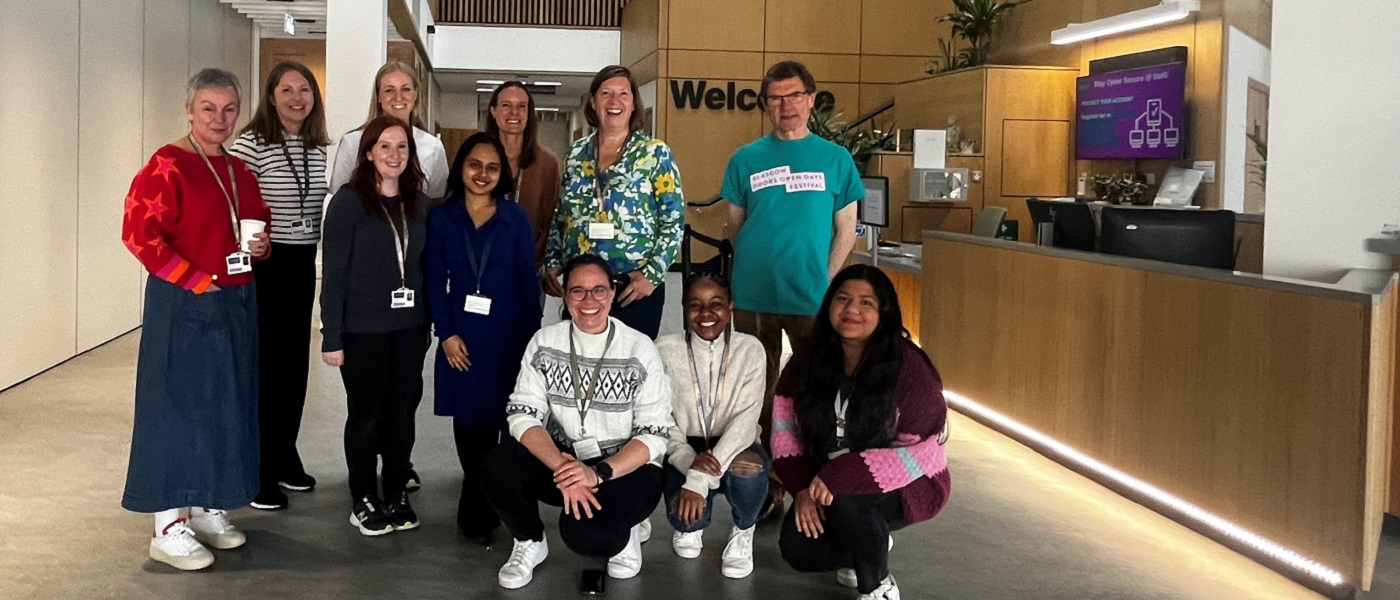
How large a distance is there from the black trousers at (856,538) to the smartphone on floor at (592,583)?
1.74 feet

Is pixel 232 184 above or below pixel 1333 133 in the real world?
below

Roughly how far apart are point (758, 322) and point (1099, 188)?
24.2ft

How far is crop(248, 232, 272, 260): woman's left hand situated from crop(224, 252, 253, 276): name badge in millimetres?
28

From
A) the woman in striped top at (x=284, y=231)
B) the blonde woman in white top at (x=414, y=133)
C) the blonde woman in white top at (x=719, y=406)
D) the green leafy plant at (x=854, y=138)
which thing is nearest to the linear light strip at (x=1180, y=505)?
the blonde woman in white top at (x=719, y=406)

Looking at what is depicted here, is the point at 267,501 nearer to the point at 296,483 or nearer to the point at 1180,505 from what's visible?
the point at 296,483

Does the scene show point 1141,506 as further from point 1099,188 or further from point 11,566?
point 1099,188

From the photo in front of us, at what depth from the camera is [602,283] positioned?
12.2 ft

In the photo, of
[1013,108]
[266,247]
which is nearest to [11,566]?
[266,247]

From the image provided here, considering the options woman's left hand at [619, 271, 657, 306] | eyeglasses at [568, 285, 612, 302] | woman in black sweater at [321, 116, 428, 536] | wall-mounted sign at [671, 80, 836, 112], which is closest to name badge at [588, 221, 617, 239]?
woman's left hand at [619, 271, 657, 306]

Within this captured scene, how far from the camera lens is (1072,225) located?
619cm

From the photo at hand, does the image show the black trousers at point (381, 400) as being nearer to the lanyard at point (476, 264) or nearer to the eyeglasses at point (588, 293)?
the lanyard at point (476, 264)

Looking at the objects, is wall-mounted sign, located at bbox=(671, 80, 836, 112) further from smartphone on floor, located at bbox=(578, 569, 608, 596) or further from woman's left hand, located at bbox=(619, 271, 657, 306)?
smartphone on floor, located at bbox=(578, 569, 608, 596)

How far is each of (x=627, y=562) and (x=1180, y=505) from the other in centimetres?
205

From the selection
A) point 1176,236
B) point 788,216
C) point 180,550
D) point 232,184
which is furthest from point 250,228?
point 1176,236
